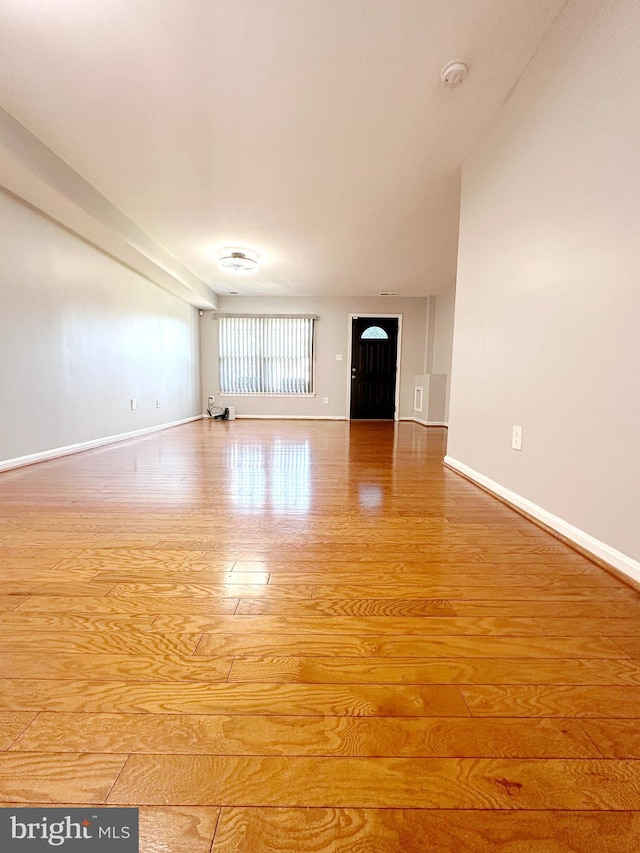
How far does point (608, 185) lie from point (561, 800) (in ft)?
5.58

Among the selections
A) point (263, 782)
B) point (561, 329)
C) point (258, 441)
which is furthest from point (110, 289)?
point (263, 782)

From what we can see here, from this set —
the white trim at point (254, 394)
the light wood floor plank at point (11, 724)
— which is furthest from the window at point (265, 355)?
the light wood floor plank at point (11, 724)

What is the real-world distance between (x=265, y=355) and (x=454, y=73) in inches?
196

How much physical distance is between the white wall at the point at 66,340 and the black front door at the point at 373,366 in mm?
3397

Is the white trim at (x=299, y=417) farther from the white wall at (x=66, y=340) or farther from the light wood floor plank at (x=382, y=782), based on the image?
the light wood floor plank at (x=382, y=782)

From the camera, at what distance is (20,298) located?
→ 8.20 ft

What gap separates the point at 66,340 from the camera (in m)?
2.96

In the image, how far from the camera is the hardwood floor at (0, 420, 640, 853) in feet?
1.60

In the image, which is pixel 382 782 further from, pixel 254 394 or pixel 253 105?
pixel 254 394

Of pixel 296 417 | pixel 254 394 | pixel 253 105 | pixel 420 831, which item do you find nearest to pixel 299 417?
pixel 296 417

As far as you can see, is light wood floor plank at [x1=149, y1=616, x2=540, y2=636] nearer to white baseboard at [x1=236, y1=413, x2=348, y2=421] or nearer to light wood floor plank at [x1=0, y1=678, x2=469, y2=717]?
light wood floor plank at [x1=0, y1=678, x2=469, y2=717]

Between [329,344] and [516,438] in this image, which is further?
[329,344]

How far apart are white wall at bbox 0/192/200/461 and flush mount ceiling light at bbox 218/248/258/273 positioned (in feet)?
3.34

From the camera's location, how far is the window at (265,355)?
6312 millimetres
